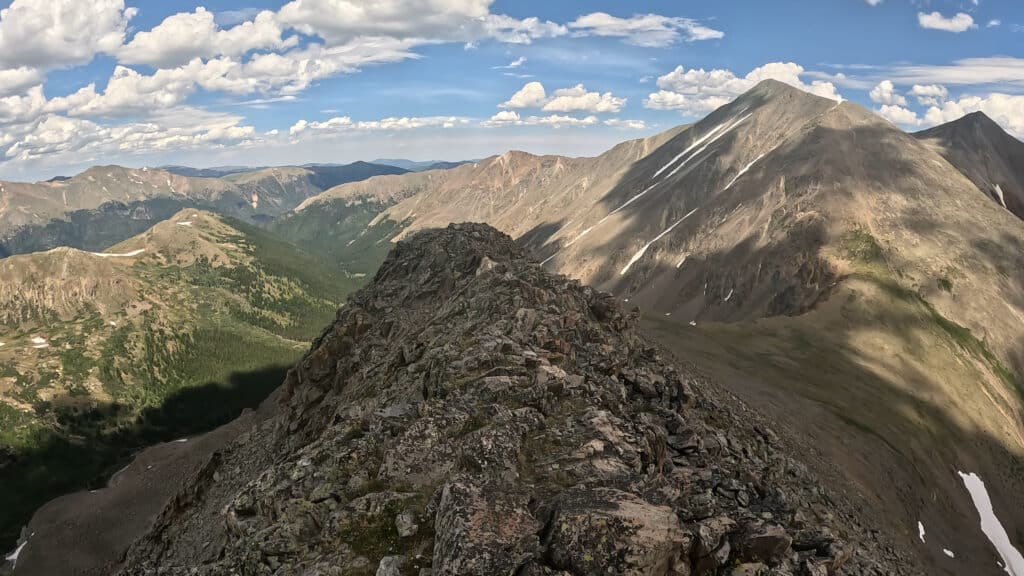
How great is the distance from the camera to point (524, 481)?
23047mm

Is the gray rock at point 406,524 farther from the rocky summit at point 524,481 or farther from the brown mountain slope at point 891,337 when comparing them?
the brown mountain slope at point 891,337

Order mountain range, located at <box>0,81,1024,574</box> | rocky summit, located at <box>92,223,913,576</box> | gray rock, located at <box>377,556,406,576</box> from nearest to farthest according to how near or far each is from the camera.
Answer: rocky summit, located at <box>92,223,913,576</box>, gray rock, located at <box>377,556,406,576</box>, mountain range, located at <box>0,81,1024,574</box>

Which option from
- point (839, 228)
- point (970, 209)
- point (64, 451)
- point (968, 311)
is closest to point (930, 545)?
point (968, 311)

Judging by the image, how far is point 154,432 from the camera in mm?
197000

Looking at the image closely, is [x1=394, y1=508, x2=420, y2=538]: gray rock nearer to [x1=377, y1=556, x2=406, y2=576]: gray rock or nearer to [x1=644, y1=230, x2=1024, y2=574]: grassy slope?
[x1=377, y1=556, x2=406, y2=576]: gray rock

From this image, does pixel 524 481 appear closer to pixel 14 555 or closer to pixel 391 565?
pixel 391 565

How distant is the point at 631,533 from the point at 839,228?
189457 mm

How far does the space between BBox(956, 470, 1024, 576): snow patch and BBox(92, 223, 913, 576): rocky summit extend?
51.9 meters

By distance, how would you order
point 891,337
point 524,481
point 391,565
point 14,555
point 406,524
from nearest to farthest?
point 391,565, point 406,524, point 524,481, point 14,555, point 891,337

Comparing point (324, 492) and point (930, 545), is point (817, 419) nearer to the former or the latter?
point (930, 545)

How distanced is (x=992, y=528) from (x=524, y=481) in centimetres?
9625

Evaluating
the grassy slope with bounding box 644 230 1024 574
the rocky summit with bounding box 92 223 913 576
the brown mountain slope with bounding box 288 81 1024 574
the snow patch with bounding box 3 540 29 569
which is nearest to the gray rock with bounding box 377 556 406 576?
the rocky summit with bounding box 92 223 913 576

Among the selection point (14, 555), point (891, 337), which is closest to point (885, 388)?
point (891, 337)

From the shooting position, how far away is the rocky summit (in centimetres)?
1825
